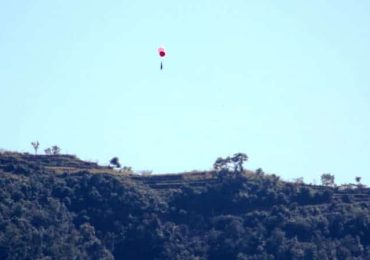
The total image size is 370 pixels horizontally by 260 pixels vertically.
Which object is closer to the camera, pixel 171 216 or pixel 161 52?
pixel 161 52

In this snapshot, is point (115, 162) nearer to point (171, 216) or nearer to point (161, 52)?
point (171, 216)

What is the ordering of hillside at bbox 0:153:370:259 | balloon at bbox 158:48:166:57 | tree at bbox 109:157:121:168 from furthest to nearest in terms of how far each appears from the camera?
tree at bbox 109:157:121:168 < hillside at bbox 0:153:370:259 < balloon at bbox 158:48:166:57

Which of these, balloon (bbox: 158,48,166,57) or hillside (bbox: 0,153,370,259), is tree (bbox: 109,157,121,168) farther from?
balloon (bbox: 158,48,166,57)

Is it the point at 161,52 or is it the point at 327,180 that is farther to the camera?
the point at 327,180

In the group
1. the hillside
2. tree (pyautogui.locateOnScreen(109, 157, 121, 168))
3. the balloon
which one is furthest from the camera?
tree (pyautogui.locateOnScreen(109, 157, 121, 168))

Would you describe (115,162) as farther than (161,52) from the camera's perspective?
Yes

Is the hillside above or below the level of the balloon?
below

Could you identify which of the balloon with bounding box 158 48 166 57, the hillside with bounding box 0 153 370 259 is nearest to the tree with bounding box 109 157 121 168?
the hillside with bounding box 0 153 370 259

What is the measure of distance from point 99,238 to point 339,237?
2327cm

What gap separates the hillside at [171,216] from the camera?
11138 cm

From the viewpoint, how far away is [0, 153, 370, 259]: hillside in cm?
11138

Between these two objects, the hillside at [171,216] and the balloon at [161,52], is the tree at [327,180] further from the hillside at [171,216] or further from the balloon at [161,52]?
the balloon at [161,52]

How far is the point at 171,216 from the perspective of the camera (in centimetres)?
12181

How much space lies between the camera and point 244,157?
129000 millimetres
